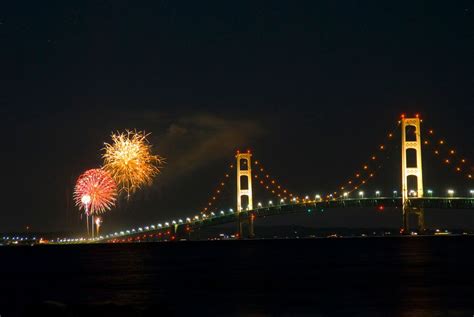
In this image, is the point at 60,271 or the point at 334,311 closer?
the point at 334,311

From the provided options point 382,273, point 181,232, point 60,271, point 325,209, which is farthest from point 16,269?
point 181,232

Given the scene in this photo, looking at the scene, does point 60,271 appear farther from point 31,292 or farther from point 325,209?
point 325,209

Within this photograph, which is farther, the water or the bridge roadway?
the bridge roadway

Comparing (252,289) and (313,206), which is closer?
(252,289)

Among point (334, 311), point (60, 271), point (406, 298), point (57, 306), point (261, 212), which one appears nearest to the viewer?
point (57, 306)

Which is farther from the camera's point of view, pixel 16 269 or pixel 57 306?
pixel 16 269

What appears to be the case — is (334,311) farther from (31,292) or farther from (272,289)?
(31,292)

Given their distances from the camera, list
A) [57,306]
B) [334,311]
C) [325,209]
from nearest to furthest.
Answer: [57,306], [334,311], [325,209]

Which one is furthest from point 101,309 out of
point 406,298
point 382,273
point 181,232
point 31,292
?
point 181,232

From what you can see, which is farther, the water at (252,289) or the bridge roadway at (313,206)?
the bridge roadway at (313,206)
